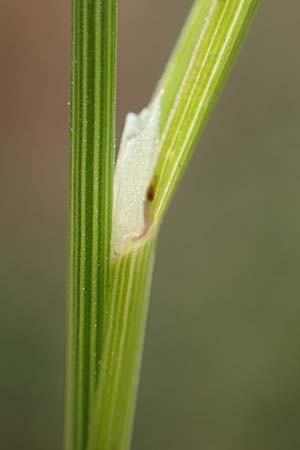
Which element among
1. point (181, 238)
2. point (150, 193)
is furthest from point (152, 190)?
point (181, 238)

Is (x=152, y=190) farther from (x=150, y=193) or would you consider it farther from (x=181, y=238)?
(x=181, y=238)

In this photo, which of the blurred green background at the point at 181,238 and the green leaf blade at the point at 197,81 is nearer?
the green leaf blade at the point at 197,81

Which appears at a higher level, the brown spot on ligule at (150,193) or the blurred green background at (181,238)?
the brown spot on ligule at (150,193)

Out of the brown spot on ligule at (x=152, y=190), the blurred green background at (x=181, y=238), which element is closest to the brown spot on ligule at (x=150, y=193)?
the brown spot on ligule at (x=152, y=190)

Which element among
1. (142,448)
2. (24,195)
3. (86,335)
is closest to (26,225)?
(24,195)

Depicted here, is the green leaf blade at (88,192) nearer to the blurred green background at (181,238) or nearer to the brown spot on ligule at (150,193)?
the brown spot on ligule at (150,193)

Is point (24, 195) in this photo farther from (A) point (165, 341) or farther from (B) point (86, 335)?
(B) point (86, 335)
